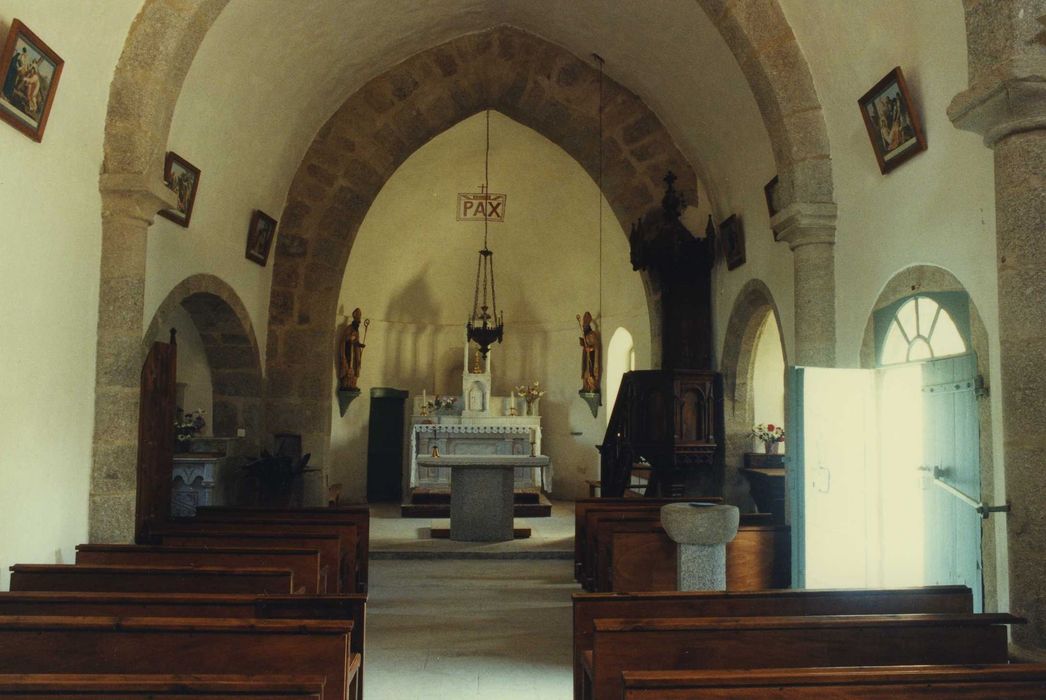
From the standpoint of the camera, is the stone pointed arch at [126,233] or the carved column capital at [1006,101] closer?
the carved column capital at [1006,101]

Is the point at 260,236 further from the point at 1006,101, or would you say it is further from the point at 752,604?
the point at 1006,101

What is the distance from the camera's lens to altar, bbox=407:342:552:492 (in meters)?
13.3

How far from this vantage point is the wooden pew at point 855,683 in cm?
255

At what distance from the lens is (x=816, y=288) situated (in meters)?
6.45

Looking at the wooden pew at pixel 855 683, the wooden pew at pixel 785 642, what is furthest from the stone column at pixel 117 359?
the wooden pew at pixel 855 683

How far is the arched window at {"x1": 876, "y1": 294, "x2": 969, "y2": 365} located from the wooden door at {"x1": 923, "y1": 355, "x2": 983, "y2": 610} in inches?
6.4

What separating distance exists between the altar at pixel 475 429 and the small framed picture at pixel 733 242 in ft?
16.5

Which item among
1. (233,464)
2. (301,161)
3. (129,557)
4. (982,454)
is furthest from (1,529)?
(301,161)

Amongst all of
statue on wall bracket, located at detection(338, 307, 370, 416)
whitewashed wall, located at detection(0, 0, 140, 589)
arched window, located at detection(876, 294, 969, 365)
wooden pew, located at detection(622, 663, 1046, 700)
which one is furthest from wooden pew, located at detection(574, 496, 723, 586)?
statue on wall bracket, located at detection(338, 307, 370, 416)

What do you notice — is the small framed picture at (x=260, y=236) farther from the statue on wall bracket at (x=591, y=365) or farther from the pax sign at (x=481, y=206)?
the statue on wall bracket at (x=591, y=365)

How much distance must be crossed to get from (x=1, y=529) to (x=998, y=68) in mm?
5776

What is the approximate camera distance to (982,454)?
4617 mm

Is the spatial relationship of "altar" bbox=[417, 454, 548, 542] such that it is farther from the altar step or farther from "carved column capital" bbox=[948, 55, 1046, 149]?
"carved column capital" bbox=[948, 55, 1046, 149]

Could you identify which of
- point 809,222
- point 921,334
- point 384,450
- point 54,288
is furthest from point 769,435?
point 54,288
